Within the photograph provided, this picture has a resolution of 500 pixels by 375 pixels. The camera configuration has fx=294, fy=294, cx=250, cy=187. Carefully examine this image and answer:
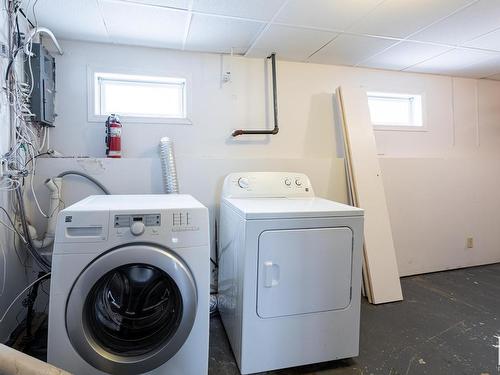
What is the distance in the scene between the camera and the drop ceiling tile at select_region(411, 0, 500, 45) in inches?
71.8

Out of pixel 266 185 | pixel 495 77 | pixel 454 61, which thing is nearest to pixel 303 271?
pixel 266 185

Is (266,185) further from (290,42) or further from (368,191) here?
(290,42)

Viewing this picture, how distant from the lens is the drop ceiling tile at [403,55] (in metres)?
2.37

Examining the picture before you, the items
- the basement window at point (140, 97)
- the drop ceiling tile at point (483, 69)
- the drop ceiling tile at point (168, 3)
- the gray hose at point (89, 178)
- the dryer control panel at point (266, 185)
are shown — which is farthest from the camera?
the drop ceiling tile at point (483, 69)

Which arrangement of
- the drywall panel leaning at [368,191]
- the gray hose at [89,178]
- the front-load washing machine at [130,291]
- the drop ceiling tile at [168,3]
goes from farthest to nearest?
the drywall panel leaning at [368,191]
the gray hose at [89,178]
the drop ceiling tile at [168,3]
the front-load washing machine at [130,291]

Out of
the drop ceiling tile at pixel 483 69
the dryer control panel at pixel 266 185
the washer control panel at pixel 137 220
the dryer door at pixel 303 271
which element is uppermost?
the drop ceiling tile at pixel 483 69

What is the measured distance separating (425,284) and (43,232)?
3.16 metres

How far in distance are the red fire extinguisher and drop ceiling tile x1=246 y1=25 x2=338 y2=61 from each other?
118cm

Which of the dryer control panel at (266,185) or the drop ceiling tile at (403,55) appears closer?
the dryer control panel at (266,185)

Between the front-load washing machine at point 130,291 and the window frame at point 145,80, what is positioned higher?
the window frame at point 145,80

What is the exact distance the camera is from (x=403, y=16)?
189 centimetres

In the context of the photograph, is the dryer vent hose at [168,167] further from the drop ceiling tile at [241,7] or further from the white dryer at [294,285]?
the drop ceiling tile at [241,7]

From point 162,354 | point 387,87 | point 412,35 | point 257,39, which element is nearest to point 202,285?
point 162,354

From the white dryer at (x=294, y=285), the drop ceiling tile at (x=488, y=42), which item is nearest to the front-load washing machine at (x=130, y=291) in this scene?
the white dryer at (x=294, y=285)
